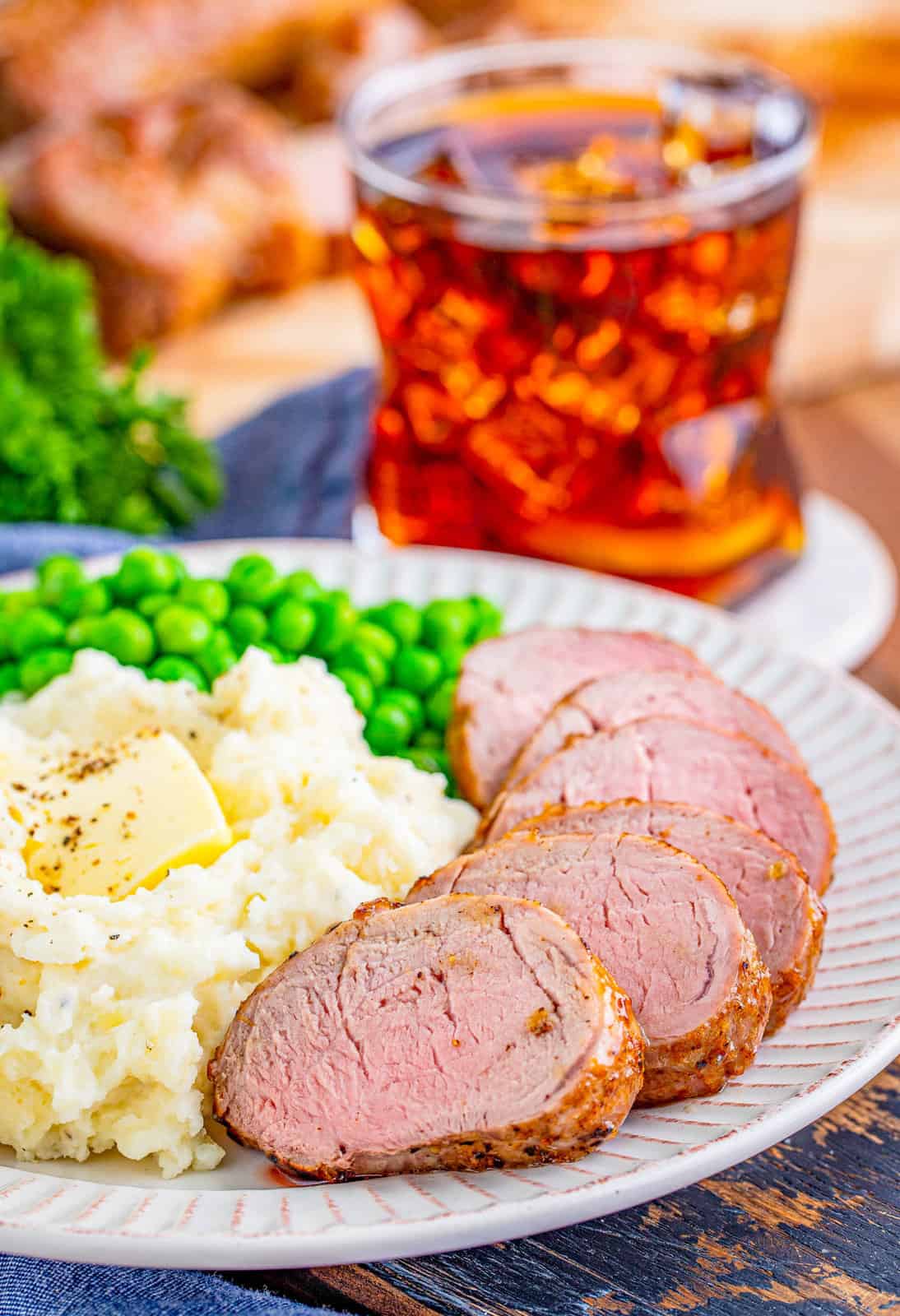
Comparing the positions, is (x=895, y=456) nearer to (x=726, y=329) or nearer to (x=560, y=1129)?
(x=726, y=329)

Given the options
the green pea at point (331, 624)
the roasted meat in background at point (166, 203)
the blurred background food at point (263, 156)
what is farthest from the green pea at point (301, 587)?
the roasted meat in background at point (166, 203)

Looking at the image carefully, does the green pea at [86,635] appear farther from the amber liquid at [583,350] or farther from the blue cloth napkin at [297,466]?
the amber liquid at [583,350]

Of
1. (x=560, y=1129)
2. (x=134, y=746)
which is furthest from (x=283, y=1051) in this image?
(x=134, y=746)

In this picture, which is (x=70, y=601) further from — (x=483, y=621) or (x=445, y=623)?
(x=483, y=621)

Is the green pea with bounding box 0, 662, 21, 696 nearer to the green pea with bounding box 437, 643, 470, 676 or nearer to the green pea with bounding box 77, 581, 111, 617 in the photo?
the green pea with bounding box 77, 581, 111, 617

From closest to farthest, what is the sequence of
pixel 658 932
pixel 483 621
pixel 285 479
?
pixel 658 932
pixel 483 621
pixel 285 479

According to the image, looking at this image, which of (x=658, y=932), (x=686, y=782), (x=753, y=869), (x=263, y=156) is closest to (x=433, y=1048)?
(x=658, y=932)
